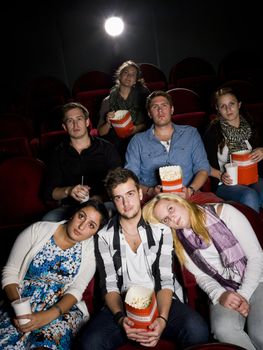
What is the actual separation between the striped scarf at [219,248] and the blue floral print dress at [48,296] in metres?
0.52

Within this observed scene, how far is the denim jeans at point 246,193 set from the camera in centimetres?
224

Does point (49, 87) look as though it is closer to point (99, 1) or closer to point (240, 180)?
point (99, 1)

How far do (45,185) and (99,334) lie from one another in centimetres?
115

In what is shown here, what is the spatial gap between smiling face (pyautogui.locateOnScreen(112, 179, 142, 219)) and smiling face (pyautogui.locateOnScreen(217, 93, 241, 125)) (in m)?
1.12

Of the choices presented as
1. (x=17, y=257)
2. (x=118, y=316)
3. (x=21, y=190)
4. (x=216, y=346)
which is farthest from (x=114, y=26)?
(x=216, y=346)

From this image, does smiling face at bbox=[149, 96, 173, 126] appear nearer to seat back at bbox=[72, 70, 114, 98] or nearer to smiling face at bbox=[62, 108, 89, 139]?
smiling face at bbox=[62, 108, 89, 139]

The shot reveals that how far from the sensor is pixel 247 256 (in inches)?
64.4

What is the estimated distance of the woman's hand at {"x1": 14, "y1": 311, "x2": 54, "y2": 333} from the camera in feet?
4.98

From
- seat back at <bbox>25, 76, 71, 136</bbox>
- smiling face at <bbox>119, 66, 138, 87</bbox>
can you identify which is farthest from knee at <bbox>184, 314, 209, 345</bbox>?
seat back at <bbox>25, 76, 71, 136</bbox>

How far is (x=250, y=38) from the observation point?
5.56 meters

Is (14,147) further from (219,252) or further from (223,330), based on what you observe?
(223,330)

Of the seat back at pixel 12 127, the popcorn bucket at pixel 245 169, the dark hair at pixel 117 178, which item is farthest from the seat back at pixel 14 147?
the popcorn bucket at pixel 245 169

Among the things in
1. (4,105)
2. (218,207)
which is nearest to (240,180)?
(218,207)

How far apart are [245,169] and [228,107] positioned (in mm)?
509
